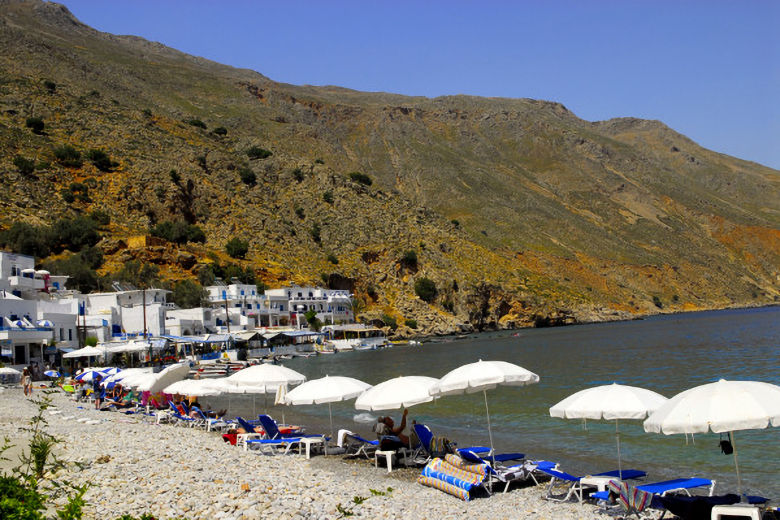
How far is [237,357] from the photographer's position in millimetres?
60250

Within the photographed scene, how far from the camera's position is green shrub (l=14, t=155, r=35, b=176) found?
235ft

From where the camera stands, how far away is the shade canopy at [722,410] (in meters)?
7.45

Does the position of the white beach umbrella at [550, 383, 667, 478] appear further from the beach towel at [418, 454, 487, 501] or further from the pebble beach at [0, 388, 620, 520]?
the beach towel at [418, 454, 487, 501]

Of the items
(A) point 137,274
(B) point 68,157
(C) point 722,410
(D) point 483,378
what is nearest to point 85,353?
(A) point 137,274

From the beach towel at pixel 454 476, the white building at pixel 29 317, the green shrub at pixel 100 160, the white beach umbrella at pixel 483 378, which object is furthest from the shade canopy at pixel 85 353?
the green shrub at pixel 100 160

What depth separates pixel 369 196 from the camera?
106 m

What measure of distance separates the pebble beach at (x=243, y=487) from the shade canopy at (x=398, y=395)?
1.27m

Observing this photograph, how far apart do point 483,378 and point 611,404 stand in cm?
251

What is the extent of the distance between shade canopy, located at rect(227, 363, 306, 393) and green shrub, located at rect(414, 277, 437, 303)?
75.7 meters

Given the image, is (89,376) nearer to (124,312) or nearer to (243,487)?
(243,487)

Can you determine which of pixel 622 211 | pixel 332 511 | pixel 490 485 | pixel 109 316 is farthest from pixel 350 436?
pixel 622 211

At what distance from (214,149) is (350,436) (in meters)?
92.4

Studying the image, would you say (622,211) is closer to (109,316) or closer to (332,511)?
(109,316)

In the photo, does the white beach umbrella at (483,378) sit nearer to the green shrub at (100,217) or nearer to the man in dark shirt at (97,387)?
the man in dark shirt at (97,387)
